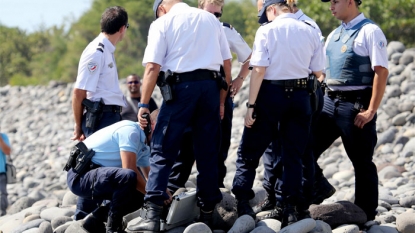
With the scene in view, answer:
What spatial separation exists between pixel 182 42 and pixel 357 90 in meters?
1.91

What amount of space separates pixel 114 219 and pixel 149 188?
1.73 ft

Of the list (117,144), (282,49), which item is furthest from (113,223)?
(282,49)

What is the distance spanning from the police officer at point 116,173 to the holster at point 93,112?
82 cm

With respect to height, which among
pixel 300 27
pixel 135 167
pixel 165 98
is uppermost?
pixel 300 27

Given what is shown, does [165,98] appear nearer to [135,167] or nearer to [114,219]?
[135,167]

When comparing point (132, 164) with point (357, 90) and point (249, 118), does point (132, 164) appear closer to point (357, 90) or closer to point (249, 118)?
point (249, 118)

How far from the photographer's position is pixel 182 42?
6.50 m

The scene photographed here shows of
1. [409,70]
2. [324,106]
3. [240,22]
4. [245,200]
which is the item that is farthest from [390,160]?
[240,22]

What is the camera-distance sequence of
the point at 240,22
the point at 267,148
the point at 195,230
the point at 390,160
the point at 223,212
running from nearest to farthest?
the point at 195,230
the point at 223,212
the point at 267,148
the point at 390,160
the point at 240,22

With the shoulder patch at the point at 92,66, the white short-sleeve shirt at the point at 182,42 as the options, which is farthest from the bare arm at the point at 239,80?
the shoulder patch at the point at 92,66

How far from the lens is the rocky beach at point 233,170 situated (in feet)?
23.3

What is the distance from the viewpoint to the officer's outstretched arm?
6.76 metres

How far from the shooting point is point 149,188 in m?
6.47

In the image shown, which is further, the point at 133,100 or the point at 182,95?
the point at 133,100
